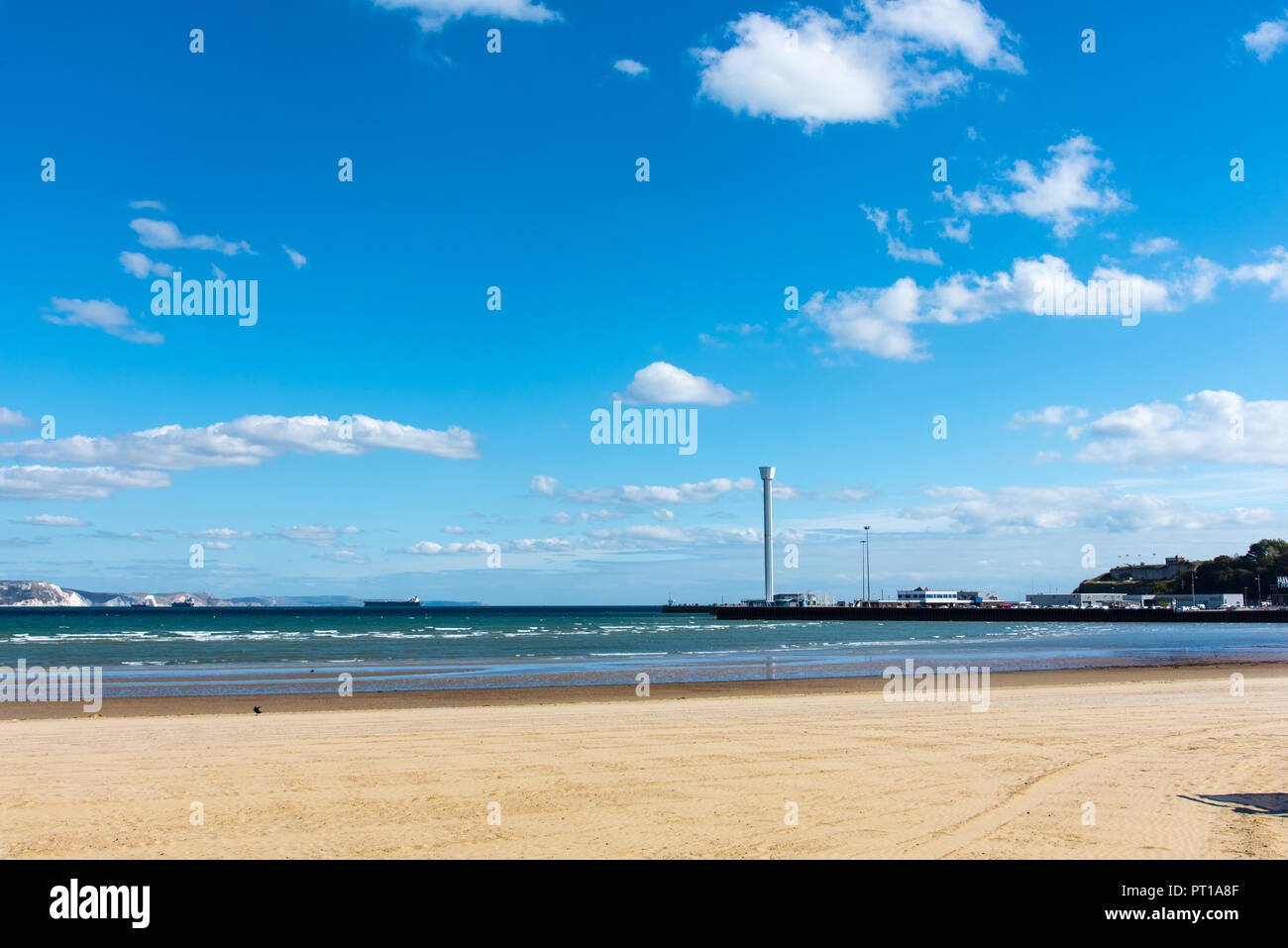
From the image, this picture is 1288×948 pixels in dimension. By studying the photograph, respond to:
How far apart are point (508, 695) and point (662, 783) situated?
665 inches

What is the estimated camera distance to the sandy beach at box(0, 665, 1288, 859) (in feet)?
30.2

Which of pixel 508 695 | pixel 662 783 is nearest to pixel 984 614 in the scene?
pixel 508 695

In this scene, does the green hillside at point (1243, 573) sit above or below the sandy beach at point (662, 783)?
below

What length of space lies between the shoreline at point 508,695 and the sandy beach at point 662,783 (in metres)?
1.85

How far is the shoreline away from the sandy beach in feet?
6.08

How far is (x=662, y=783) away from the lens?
12305mm

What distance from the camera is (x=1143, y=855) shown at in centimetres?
845

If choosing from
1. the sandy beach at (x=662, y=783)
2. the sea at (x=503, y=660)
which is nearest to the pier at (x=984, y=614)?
the sea at (x=503, y=660)

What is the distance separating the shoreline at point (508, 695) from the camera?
24.1m

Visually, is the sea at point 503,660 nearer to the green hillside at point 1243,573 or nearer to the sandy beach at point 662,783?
the sandy beach at point 662,783

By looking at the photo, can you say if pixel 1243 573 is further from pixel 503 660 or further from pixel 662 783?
pixel 662 783

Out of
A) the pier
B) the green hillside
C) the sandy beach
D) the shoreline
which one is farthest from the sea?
the green hillside

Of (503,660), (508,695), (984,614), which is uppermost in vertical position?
(508,695)

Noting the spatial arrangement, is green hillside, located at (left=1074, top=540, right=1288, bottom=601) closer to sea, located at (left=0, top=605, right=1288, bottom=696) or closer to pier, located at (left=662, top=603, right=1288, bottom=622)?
pier, located at (left=662, top=603, right=1288, bottom=622)
